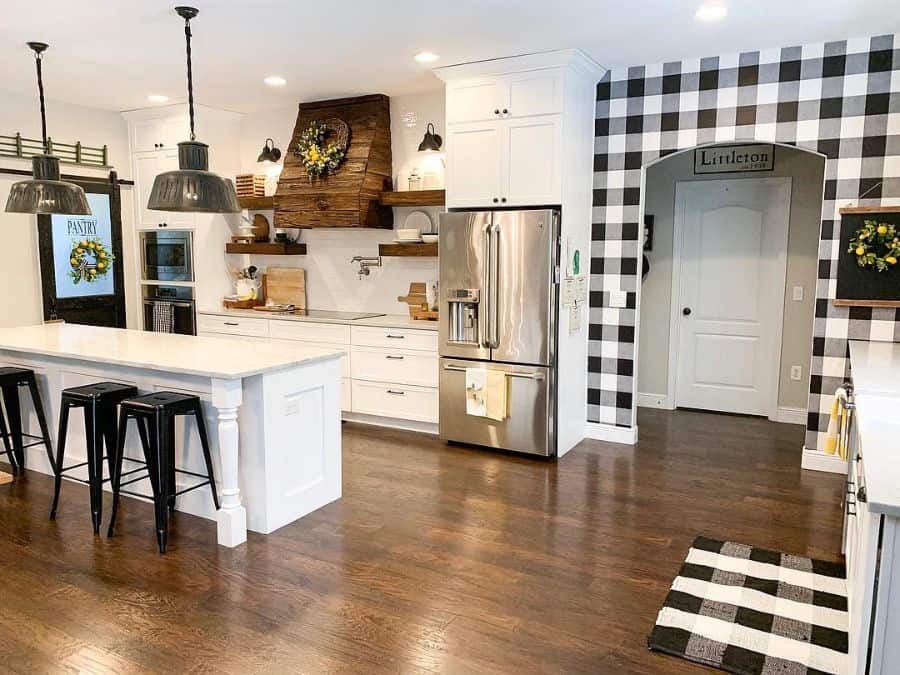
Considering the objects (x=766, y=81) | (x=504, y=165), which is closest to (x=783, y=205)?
(x=766, y=81)

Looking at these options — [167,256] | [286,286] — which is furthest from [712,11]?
[167,256]

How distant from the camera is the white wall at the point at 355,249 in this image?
565cm

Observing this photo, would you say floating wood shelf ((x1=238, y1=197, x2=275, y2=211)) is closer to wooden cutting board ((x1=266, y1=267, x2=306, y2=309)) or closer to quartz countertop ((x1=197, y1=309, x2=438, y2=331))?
wooden cutting board ((x1=266, y1=267, x2=306, y2=309))

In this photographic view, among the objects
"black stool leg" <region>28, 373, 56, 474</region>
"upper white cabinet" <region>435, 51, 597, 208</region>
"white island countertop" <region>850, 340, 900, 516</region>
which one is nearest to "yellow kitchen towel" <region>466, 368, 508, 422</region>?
"upper white cabinet" <region>435, 51, 597, 208</region>

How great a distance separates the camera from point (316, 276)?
20.6 ft

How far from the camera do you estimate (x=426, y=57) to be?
Answer: 178 inches

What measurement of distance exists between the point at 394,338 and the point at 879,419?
350 centimetres

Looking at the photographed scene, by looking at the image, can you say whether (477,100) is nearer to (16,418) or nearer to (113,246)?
(16,418)

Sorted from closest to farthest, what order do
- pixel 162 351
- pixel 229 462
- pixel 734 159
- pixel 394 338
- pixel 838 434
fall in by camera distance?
pixel 838 434 < pixel 229 462 < pixel 162 351 < pixel 394 338 < pixel 734 159

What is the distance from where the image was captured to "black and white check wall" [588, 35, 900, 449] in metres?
4.09

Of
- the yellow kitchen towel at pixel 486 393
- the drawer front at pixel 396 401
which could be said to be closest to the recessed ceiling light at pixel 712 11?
the yellow kitchen towel at pixel 486 393

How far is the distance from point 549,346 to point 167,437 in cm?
243

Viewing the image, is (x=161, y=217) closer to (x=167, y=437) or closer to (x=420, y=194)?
(x=420, y=194)

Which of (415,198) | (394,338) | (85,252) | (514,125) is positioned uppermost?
(514,125)
